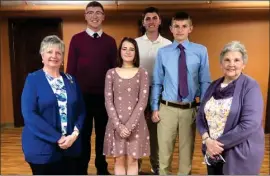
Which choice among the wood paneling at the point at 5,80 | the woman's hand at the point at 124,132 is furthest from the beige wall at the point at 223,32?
the woman's hand at the point at 124,132

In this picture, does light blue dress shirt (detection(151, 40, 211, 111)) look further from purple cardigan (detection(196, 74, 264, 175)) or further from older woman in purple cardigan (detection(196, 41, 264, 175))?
purple cardigan (detection(196, 74, 264, 175))

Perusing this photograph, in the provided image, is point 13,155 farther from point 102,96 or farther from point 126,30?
point 126,30

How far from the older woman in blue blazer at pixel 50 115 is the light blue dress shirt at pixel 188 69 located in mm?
781

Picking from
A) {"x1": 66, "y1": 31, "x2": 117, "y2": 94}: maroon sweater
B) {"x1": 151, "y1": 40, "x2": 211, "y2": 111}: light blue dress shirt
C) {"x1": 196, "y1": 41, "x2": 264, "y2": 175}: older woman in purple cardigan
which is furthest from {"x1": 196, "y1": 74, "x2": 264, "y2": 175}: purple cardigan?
{"x1": 66, "y1": 31, "x2": 117, "y2": 94}: maroon sweater

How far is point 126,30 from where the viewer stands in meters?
5.14

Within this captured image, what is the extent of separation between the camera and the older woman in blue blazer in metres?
1.96

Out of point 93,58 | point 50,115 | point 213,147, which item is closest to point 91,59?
point 93,58

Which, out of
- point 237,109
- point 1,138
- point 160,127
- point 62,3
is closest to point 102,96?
point 160,127

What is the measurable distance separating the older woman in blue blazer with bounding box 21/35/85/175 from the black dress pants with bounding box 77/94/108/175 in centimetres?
78

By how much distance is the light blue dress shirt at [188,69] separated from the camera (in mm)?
2502

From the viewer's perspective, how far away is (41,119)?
Result: 1.96 metres

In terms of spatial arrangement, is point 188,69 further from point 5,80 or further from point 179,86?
point 5,80

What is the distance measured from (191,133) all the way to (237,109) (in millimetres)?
807

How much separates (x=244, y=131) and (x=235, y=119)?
3.4 inches
